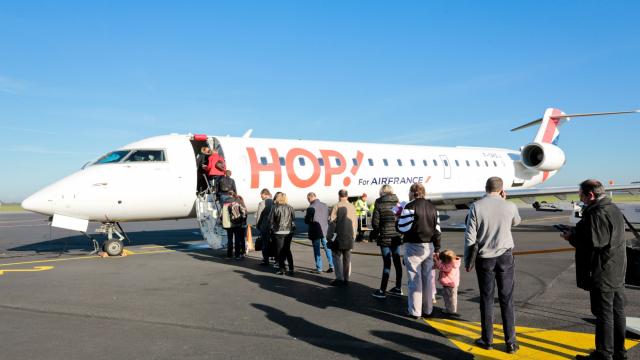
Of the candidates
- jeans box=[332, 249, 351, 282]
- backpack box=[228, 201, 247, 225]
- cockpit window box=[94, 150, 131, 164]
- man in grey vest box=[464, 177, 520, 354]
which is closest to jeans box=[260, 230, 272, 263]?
backpack box=[228, 201, 247, 225]

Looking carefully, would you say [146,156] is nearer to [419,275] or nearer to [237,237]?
[237,237]

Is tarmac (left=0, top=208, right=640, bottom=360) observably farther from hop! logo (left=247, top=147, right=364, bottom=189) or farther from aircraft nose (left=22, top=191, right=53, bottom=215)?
hop! logo (left=247, top=147, right=364, bottom=189)

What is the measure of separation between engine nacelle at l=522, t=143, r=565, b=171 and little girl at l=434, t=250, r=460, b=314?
55.9 ft

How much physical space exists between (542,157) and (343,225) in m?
16.2

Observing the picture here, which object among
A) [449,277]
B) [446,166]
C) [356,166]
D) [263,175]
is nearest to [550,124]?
[446,166]

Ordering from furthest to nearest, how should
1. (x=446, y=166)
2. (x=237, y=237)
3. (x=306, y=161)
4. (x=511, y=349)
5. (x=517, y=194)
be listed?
(x=446, y=166) → (x=517, y=194) → (x=306, y=161) → (x=237, y=237) → (x=511, y=349)

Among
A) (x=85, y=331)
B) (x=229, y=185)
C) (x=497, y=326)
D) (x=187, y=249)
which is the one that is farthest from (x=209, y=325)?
(x=187, y=249)

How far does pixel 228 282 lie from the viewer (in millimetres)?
8570

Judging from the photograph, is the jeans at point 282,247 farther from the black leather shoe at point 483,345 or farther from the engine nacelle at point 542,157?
the engine nacelle at point 542,157

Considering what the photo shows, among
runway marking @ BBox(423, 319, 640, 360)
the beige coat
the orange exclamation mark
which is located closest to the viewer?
runway marking @ BBox(423, 319, 640, 360)

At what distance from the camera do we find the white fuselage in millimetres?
11555

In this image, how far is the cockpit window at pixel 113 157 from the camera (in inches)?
483

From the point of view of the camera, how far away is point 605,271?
14.4ft

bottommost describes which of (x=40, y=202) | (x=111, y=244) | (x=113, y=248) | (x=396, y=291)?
(x=396, y=291)
